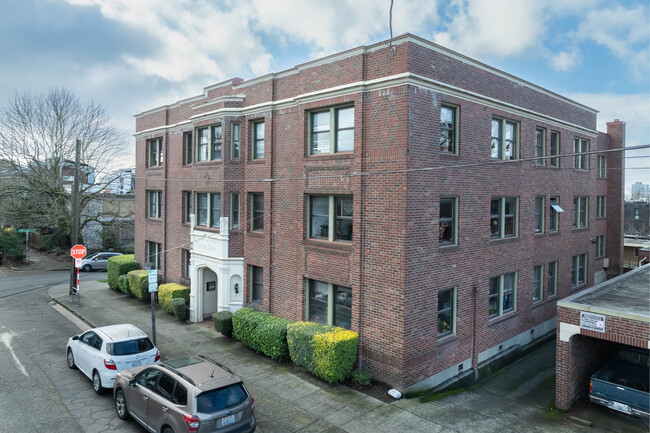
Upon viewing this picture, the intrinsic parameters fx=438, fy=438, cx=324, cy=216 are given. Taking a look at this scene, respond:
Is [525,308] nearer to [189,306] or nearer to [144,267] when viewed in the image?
[189,306]

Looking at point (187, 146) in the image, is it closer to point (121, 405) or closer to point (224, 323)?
point (224, 323)

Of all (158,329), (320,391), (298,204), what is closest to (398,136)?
(298,204)

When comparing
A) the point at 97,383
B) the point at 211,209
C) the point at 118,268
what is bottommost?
the point at 97,383

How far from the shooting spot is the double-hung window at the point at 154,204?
2462cm

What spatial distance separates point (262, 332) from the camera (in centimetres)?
1477

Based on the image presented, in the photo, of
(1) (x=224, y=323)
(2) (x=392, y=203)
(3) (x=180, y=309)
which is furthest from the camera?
(3) (x=180, y=309)

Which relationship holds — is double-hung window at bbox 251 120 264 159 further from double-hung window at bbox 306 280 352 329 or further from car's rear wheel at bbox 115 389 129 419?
car's rear wheel at bbox 115 389 129 419

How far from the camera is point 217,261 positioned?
1816cm

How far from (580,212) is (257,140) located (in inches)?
663

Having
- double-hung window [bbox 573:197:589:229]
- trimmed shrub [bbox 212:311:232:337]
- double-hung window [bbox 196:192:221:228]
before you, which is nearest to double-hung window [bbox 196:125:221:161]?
double-hung window [bbox 196:192:221:228]

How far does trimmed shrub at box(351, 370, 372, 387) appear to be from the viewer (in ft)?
41.2

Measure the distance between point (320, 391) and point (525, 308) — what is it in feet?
32.5

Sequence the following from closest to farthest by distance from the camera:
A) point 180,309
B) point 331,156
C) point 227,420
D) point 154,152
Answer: point 227,420 < point 331,156 < point 180,309 < point 154,152

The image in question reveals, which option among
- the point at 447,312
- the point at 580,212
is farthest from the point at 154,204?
the point at 580,212
